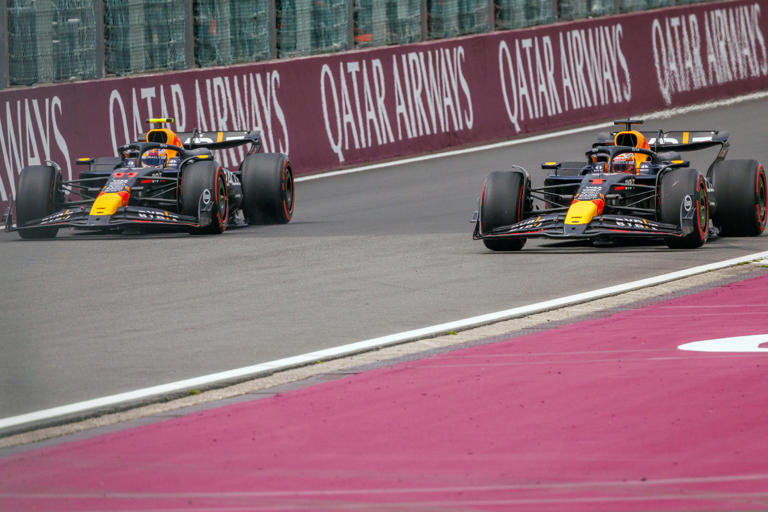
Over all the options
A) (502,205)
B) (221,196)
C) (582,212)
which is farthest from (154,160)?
(582,212)

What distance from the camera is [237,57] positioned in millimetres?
23969

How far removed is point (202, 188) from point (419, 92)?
32.7 feet

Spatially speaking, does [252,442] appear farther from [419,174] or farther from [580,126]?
[580,126]

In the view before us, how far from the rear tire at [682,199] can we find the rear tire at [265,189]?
511 centimetres

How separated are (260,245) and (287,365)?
273 inches

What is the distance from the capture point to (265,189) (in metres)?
18.1

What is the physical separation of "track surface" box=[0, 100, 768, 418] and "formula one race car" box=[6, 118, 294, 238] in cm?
→ 28

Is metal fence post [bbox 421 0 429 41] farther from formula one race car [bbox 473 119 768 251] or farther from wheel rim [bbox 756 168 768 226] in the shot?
wheel rim [bbox 756 168 768 226]

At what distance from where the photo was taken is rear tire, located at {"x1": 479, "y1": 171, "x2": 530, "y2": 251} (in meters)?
14.9

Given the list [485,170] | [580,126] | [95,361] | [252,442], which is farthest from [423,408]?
[580,126]

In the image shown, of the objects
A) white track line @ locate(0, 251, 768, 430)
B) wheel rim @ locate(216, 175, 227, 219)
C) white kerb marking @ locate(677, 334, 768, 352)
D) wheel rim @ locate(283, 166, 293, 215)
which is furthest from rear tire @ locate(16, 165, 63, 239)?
white kerb marking @ locate(677, 334, 768, 352)

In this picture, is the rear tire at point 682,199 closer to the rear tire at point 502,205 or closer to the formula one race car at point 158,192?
the rear tire at point 502,205

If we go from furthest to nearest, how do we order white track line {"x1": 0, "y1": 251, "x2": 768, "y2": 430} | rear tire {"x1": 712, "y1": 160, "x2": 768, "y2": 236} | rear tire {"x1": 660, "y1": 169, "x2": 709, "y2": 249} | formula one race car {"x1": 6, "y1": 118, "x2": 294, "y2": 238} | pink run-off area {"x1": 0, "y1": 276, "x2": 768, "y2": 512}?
formula one race car {"x1": 6, "y1": 118, "x2": 294, "y2": 238}, rear tire {"x1": 712, "y1": 160, "x2": 768, "y2": 236}, rear tire {"x1": 660, "y1": 169, "x2": 709, "y2": 249}, white track line {"x1": 0, "y1": 251, "x2": 768, "y2": 430}, pink run-off area {"x1": 0, "y1": 276, "x2": 768, "y2": 512}

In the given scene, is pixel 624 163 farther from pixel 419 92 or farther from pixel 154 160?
pixel 419 92
